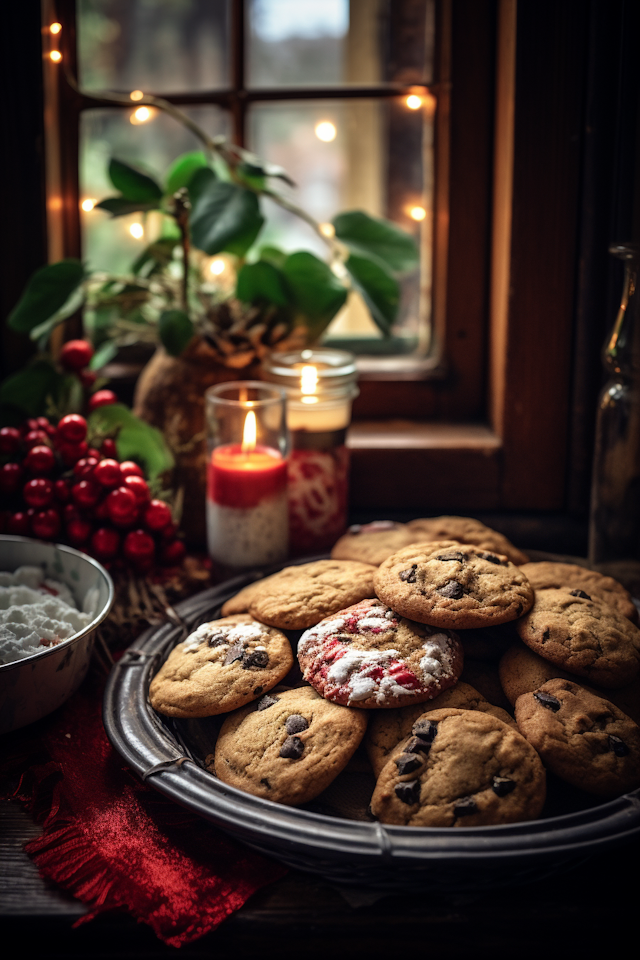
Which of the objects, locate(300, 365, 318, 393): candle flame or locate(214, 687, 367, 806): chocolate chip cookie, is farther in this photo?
locate(300, 365, 318, 393): candle flame

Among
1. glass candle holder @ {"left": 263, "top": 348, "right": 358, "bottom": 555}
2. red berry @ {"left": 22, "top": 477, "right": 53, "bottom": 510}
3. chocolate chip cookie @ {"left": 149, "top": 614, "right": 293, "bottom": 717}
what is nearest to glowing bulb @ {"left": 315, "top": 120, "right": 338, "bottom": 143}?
glass candle holder @ {"left": 263, "top": 348, "right": 358, "bottom": 555}

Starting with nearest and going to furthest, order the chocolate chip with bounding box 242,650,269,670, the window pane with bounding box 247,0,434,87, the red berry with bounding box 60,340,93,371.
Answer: the chocolate chip with bounding box 242,650,269,670 < the red berry with bounding box 60,340,93,371 < the window pane with bounding box 247,0,434,87

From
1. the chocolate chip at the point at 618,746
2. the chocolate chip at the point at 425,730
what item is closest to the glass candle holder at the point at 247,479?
the chocolate chip at the point at 425,730

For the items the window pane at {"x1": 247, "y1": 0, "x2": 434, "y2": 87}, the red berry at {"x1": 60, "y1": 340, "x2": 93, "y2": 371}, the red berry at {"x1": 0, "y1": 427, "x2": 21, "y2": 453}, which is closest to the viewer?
the red berry at {"x1": 0, "y1": 427, "x2": 21, "y2": 453}

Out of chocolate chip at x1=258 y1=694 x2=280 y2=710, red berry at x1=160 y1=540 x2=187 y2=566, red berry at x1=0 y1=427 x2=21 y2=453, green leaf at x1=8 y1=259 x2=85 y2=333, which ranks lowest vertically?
chocolate chip at x1=258 y1=694 x2=280 y2=710

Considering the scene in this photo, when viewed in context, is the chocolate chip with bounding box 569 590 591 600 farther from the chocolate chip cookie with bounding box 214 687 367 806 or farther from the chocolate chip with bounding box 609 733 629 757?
the chocolate chip cookie with bounding box 214 687 367 806

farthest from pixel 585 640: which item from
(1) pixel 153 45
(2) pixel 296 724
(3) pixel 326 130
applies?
(1) pixel 153 45

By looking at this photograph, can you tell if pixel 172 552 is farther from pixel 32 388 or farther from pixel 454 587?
pixel 454 587

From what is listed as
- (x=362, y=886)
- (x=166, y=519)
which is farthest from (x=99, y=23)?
(x=362, y=886)
